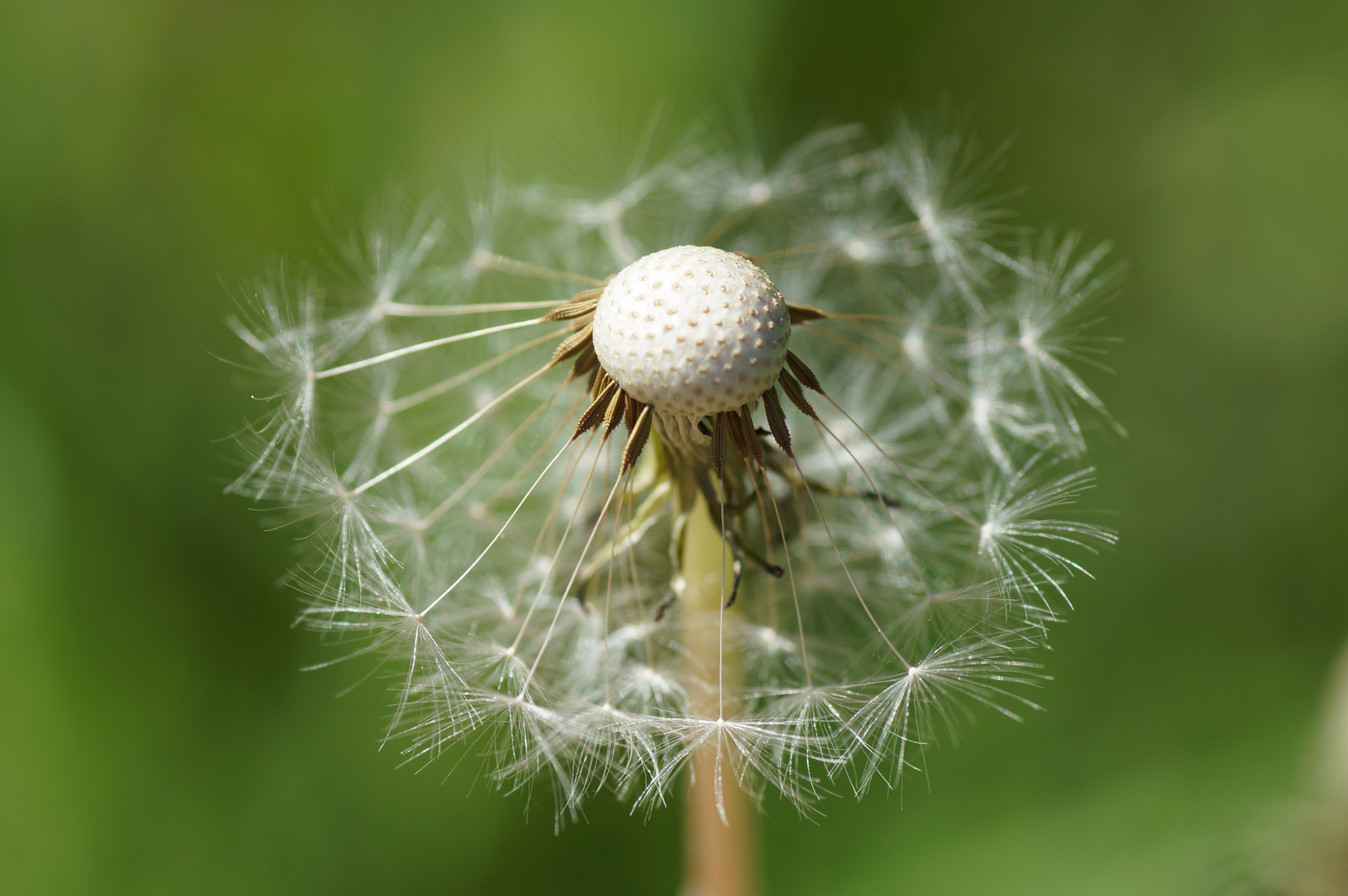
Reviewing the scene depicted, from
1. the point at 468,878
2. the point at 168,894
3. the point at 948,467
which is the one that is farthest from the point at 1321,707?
the point at 168,894

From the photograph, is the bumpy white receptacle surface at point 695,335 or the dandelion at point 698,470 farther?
the dandelion at point 698,470

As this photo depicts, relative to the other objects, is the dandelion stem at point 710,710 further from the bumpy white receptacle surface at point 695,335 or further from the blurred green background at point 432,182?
the blurred green background at point 432,182

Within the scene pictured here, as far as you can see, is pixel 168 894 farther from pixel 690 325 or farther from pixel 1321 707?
pixel 1321 707

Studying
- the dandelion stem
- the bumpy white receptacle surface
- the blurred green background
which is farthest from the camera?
the blurred green background

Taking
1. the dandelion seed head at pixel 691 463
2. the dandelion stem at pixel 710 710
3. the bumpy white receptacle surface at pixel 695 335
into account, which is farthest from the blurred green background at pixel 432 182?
the bumpy white receptacle surface at pixel 695 335

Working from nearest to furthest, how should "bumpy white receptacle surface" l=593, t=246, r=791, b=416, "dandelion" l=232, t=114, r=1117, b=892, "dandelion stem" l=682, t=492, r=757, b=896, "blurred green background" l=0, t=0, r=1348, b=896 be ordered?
"bumpy white receptacle surface" l=593, t=246, r=791, b=416 < "dandelion" l=232, t=114, r=1117, b=892 < "dandelion stem" l=682, t=492, r=757, b=896 < "blurred green background" l=0, t=0, r=1348, b=896

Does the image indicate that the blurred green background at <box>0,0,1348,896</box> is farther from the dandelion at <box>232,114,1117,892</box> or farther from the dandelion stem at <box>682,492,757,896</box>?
the dandelion stem at <box>682,492,757,896</box>

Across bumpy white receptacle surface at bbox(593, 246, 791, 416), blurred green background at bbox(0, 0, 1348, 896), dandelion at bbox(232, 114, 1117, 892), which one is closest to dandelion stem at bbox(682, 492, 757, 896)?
dandelion at bbox(232, 114, 1117, 892)

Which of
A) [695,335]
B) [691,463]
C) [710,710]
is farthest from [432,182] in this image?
[710,710]
